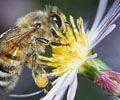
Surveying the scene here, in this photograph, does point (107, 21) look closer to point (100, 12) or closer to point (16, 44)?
point (100, 12)

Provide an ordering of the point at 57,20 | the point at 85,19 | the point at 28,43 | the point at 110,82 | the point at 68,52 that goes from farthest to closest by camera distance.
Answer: the point at 85,19
the point at 68,52
the point at 57,20
the point at 28,43
the point at 110,82

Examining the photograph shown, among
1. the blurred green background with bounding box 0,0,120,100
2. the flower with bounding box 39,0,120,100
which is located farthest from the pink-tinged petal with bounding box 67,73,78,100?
the blurred green background with bounding box 0,0,120,100

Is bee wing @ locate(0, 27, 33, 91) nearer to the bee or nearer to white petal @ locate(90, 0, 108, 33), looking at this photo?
the bee

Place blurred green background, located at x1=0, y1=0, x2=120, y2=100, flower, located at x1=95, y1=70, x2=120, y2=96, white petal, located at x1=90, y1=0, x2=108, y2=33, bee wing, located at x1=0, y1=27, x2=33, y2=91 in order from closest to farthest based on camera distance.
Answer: flower, located at x1=95, y1=70, x2=120, y2=96 → bee wing, located at x1=0, y1=27, x2=33, y2=91 → white petal, located at x1=90, y1=0, x2=108, y2=33 → blurred green background, located at x1=0, y1=0, x2=120, y2=100

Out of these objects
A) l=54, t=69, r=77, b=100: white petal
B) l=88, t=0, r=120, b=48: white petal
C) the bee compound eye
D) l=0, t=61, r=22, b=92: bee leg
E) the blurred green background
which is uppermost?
the blurred green background

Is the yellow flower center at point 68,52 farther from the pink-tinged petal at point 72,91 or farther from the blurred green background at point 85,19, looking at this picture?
the blurred green background at point 85,19

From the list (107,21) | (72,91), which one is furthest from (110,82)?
(107,21)
